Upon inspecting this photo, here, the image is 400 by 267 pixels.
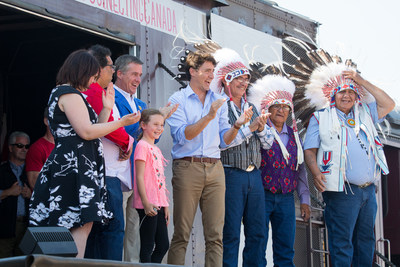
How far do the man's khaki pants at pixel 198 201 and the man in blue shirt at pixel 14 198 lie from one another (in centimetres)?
153

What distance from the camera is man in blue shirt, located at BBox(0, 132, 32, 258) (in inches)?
247

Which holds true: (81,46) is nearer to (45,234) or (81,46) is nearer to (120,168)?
(120,168)

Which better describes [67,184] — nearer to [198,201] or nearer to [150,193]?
[150,193]

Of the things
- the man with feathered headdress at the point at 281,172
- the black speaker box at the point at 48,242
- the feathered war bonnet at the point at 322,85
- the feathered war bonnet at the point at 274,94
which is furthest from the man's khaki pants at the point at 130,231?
the black speaker box at the point at 48,242

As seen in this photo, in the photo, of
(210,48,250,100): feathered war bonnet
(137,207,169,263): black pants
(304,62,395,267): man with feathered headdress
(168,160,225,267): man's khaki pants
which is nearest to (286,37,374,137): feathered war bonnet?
(304,62,395,267): man with feathered headdress

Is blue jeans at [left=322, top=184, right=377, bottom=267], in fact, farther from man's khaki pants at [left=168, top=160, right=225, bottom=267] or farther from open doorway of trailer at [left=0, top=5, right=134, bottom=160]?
open doorway of trailer at [left=0, top=5, right=134, bottom=160]

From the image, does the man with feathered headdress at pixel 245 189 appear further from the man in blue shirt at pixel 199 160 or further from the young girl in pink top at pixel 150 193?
the young girl in pink top at pixel 150 193

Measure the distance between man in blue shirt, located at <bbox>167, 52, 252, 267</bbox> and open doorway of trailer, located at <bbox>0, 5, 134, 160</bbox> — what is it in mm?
2343

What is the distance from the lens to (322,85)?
269 inches

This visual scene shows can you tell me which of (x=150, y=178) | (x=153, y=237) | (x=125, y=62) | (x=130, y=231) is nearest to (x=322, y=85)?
(x=125, y=62)

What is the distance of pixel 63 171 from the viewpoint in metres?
4.37

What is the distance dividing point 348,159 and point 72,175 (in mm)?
2867

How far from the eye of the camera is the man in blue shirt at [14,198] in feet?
20.6

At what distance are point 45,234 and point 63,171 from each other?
1.05 m
